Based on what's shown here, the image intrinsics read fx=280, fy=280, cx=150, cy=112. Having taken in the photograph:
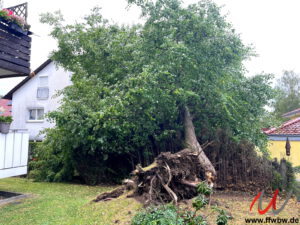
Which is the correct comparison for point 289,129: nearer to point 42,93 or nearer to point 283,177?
point 283,177

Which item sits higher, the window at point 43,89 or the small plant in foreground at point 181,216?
the window at point 43,89

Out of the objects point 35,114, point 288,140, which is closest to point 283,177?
point 288,140

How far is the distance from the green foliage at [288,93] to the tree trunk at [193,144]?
22.6m

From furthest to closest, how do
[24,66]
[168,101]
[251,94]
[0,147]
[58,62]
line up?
[58,62] → [251,94] → [168,101] → [24,66] → [0,147]

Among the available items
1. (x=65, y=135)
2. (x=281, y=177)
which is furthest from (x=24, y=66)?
(x=281, y=177)

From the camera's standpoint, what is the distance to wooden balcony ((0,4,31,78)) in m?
7.88

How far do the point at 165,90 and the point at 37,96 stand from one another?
49.5 feet

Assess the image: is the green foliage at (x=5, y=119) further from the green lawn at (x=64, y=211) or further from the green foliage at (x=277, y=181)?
the green foliage at (x=277, y=181)

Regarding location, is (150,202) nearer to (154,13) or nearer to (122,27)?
(154,13)

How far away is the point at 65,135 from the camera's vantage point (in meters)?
11.0

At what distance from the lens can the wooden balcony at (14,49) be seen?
25.9ft

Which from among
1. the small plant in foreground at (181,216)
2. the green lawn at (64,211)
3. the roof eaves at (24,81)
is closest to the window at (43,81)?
the roof eaves at (24,81)

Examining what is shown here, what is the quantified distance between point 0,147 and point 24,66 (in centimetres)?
250

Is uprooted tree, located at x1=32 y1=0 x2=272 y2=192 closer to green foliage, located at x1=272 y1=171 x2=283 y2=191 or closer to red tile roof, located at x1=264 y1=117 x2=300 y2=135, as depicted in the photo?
green foliage, located at x1=272 y1=171 x2=283 y2=191
